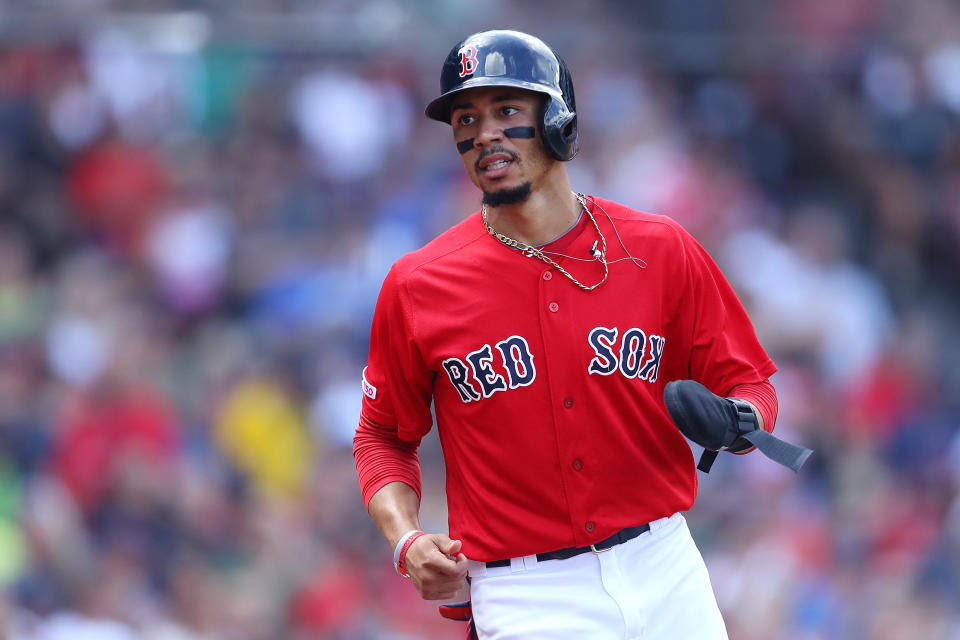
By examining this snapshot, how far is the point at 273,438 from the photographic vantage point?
805cm

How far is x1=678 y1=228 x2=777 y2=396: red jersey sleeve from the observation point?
3590 mm

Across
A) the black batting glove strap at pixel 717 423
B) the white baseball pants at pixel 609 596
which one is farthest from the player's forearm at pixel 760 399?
the white baseball pants at pixel 609 596

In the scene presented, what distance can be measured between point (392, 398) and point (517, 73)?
0.97 meters

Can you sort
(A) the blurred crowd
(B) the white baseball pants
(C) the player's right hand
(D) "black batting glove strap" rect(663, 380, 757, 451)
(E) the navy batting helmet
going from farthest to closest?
(A) the blurred crowd → (E) the navy batting helmet → (B) the white baseball pants → (C) the player's right hand → (D) "black batting glove strap" rect(663, 380, 757, 451)

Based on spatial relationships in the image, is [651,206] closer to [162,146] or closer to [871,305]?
[871,305]

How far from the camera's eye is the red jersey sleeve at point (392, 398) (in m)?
3.61

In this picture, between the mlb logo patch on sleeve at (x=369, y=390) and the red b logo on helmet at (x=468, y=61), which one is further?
the mlb logo patch on sleeve at (x=369, y=390)

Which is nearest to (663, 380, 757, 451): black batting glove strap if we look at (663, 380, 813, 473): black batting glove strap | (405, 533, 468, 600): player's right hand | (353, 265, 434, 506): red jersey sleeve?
(663, 380, 813, 473): black batting glove strap

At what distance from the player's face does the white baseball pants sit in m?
1.01

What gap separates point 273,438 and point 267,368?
1.60ft

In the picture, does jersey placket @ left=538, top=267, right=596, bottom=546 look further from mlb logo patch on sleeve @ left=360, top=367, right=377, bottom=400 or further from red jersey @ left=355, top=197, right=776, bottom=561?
mlb logo patch on sleeve @ left=360, top=367, right=377, bottom=400

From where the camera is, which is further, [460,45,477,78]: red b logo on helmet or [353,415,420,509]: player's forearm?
[353,415,420,509]: player's forearm

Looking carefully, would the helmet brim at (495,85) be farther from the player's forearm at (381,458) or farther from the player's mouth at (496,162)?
the player's forearm at (381,458)

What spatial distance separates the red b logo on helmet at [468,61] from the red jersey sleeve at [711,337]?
2.48 feet
